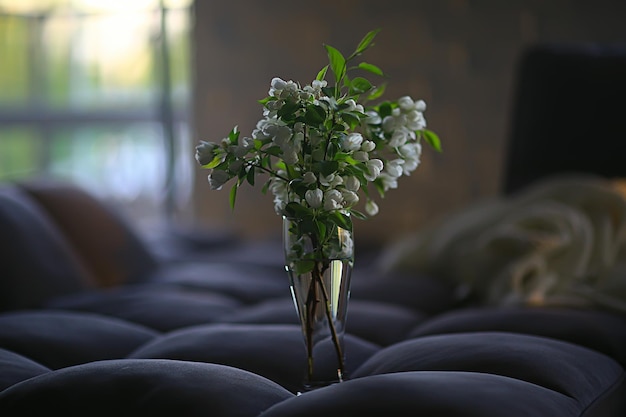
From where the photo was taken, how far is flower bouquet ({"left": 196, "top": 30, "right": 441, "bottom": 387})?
1176 millimetres

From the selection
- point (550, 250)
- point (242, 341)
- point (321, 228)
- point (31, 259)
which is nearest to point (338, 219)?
point (321, 228)

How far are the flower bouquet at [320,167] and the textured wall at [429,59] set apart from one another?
77.8 inches

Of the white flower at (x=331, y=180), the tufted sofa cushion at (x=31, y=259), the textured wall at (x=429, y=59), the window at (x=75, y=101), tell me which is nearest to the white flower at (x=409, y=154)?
the white flower at (x=331, y=180)

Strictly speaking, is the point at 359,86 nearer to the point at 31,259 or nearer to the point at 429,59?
the point at 31,259

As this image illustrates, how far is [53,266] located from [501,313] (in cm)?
98

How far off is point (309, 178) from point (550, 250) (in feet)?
3.22

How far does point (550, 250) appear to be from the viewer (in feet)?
6.60

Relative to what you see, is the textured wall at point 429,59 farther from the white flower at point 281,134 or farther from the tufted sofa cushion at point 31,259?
the white flower at point 281,134

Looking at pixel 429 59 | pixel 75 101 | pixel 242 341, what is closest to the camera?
pixel 242 341

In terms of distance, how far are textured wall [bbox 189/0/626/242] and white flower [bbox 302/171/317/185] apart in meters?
2.09

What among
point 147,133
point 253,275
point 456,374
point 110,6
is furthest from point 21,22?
point 456,374

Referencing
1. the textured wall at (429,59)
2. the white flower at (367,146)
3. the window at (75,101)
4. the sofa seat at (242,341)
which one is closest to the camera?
the sofa seat at (242,341)

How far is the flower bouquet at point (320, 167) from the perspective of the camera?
1176 mm

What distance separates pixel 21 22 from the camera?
444cm
